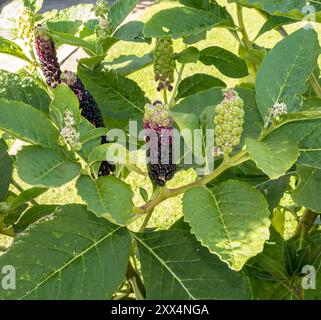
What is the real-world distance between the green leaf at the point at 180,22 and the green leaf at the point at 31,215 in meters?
Answer: 0.42

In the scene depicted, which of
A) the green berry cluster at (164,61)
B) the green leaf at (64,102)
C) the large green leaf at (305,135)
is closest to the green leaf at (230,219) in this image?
the large green leaf at (305,135)

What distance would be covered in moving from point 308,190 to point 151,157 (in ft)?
1.19

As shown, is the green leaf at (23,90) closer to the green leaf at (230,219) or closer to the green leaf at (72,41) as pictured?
the green leaf at (72,41)

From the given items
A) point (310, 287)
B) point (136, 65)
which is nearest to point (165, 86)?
point (136, 65)

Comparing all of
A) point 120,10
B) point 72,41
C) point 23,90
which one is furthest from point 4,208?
point 120,10

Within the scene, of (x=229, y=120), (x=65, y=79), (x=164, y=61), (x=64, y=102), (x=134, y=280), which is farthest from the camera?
(x=134, y=280)

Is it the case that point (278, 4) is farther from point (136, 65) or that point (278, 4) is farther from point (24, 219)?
point (24, 219)

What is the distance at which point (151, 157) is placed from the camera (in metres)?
1.00

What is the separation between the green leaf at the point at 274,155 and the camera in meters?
0.88

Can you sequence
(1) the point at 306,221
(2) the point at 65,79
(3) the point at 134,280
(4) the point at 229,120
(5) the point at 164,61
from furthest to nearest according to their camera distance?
(1) the point at 306,221 < (3) the point at 134,280 < (5) the point at 164,61 < (2) the point at 65,79 < (4) the point at 229,120

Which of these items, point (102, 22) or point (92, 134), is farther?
point (102, 22)

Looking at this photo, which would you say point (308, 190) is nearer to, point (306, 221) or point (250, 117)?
point (250, 117)

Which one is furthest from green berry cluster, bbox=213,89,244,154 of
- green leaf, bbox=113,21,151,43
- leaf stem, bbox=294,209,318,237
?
leaf stem, bbox=294,209,318,237

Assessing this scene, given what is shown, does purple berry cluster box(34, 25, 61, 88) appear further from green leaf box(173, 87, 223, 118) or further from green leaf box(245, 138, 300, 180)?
green leaf box(245, 138, 300, 180)
